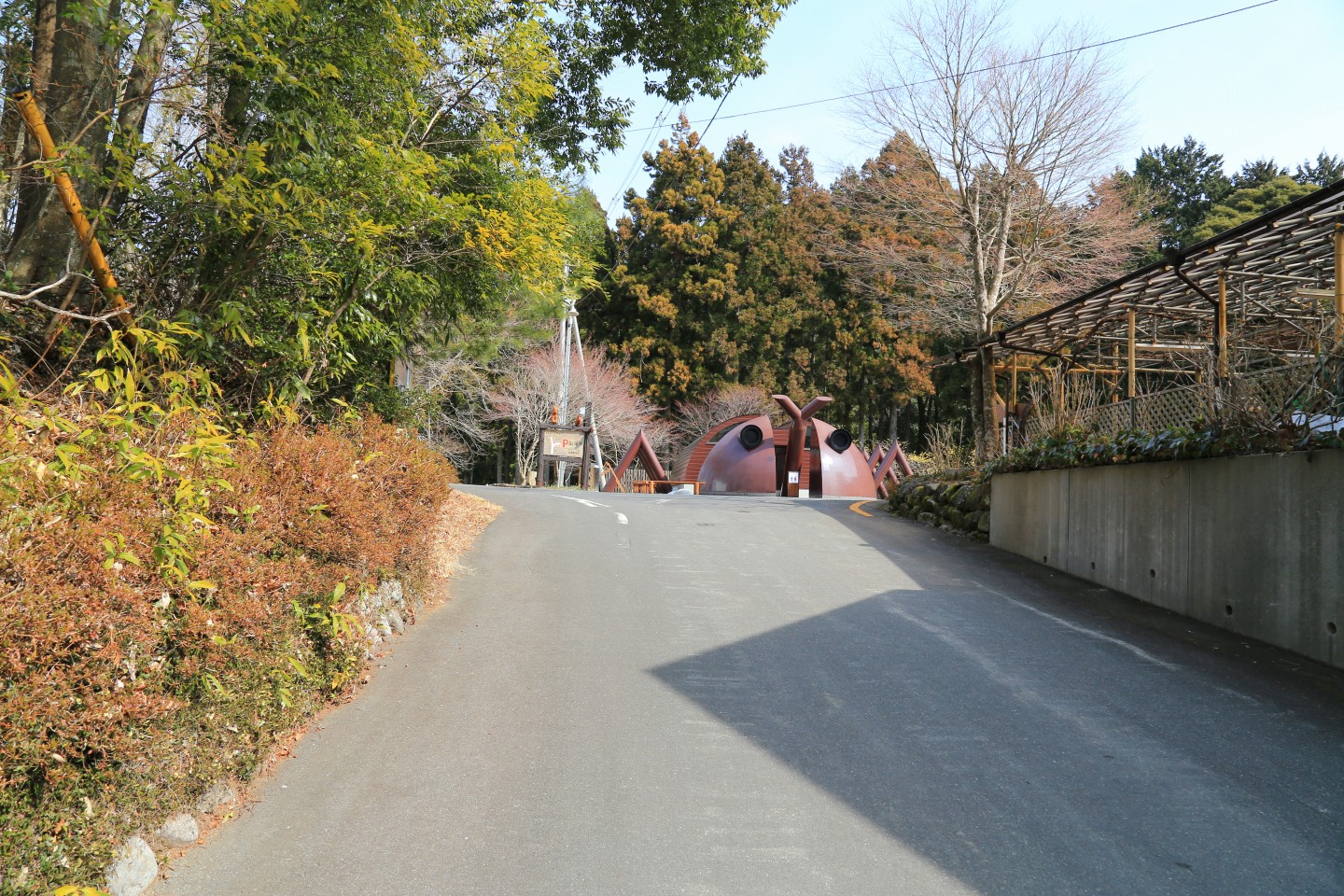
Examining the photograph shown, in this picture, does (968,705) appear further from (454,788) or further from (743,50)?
(743,50)

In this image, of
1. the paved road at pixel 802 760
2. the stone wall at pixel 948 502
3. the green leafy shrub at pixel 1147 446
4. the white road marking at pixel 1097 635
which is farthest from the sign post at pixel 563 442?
the white road marking at pixel 1097 635

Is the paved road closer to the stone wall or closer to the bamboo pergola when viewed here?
the bamboo pergola

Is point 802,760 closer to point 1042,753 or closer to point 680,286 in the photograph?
point 1042,753

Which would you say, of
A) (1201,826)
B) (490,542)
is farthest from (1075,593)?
(490,542)

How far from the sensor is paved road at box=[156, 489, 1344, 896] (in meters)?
3.86

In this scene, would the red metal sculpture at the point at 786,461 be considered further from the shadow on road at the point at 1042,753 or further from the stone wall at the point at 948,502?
the shadow on road at the point at 1042,753

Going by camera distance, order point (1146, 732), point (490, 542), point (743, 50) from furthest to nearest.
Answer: point (743, 50)
point (490, 542)
point (1146, 732)

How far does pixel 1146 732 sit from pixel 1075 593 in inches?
167

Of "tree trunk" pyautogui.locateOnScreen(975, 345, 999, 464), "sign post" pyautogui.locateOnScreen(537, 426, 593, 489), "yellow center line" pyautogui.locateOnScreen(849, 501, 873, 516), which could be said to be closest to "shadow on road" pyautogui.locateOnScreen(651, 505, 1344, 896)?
"yellow center line" pyautogui.locateOnScreen(849, 501, 873, 516)

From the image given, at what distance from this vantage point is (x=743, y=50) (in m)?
12.0

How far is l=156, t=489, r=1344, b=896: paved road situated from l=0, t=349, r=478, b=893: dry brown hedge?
18.0 inches

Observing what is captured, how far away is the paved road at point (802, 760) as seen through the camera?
3.86 meters

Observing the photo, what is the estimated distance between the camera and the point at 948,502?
47.8 ft

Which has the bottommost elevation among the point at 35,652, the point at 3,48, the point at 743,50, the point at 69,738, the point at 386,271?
the point at 69,738
